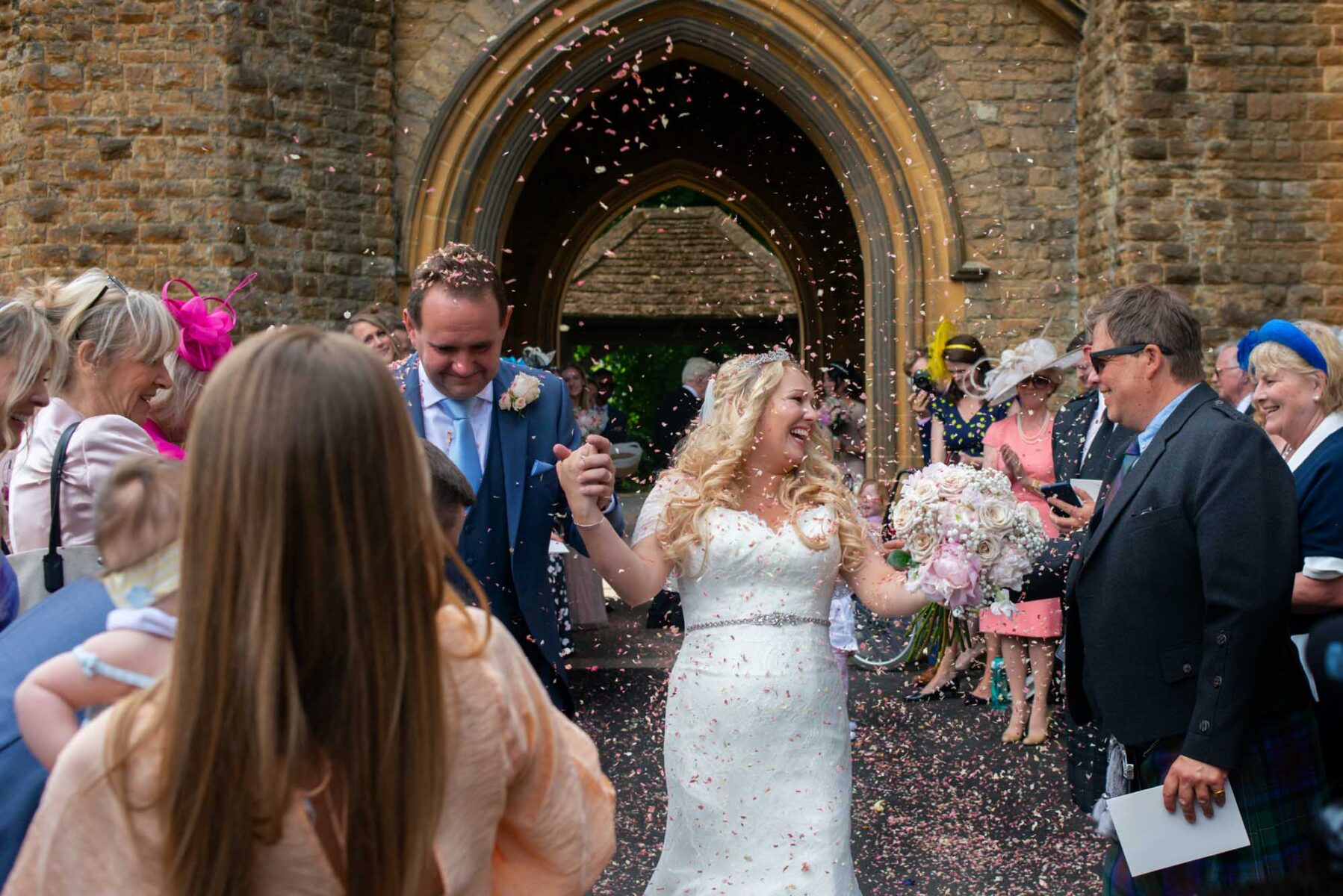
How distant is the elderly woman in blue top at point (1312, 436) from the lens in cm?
351

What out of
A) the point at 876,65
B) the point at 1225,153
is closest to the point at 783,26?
the point at 876,65

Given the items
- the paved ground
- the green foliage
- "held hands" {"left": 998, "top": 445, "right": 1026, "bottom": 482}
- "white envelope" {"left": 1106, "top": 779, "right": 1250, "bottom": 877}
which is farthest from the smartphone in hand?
the green foliage

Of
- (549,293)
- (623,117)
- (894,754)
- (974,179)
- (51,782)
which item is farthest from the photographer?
(549,293)

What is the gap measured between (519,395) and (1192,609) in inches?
70.7

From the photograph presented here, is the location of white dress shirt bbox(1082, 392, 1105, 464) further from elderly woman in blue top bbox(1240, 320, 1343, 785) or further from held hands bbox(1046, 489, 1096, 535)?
elderly woman in blue top bbox(1240, 320, 1343, 785)

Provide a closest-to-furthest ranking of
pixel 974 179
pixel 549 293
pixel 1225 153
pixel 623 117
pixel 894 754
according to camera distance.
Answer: pixel 894 754, pixel 1225 153, pixel 974 179, pixel 623 117, pixel 549 293

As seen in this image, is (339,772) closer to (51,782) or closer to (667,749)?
(51,782)

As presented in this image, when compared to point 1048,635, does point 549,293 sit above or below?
above

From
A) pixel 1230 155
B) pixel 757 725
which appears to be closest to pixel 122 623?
pixel 757 725


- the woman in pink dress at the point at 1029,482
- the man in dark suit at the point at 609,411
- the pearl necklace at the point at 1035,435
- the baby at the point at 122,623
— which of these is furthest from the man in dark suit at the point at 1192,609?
the man in dark suit at the point at 609,411

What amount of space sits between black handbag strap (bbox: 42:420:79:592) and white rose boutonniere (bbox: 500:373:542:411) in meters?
1.14

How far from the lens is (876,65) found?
10758mm

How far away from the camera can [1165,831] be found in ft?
9.75

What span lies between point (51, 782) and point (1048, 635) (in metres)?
5.80
